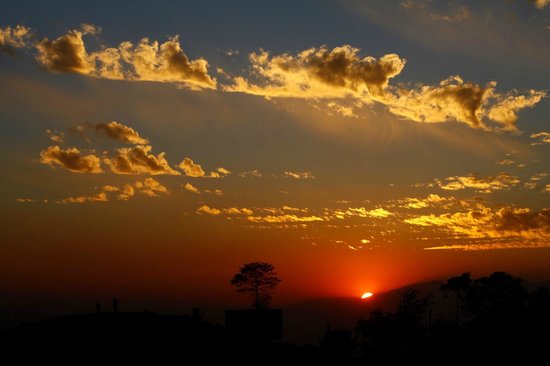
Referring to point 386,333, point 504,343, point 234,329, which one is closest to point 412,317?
point 386,333

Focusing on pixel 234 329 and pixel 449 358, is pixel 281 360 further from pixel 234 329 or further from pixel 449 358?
pixel 449 358

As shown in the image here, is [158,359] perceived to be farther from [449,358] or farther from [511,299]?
[511,299]

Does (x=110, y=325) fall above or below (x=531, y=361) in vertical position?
above

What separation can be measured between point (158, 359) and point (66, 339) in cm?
1010

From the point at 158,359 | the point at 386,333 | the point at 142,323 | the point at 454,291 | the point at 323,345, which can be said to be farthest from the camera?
the point at 454,291

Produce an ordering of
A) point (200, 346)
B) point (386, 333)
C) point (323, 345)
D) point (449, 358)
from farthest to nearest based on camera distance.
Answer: point (386, 333) → point (323, 345) → point (449, 358) → point (200, 346)

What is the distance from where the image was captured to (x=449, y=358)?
249 feet

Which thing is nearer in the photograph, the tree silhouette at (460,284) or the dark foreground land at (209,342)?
the dark foreground land at (209,342)

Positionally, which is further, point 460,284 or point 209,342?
point 460,284

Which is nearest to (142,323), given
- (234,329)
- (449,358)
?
(234,329)

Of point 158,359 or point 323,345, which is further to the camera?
point 323,345

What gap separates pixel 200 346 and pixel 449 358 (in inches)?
1231

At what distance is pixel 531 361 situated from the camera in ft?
236

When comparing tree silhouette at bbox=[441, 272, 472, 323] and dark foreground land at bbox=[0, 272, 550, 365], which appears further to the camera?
tree silhouette at bbox=[441, 272, 472, 323]
